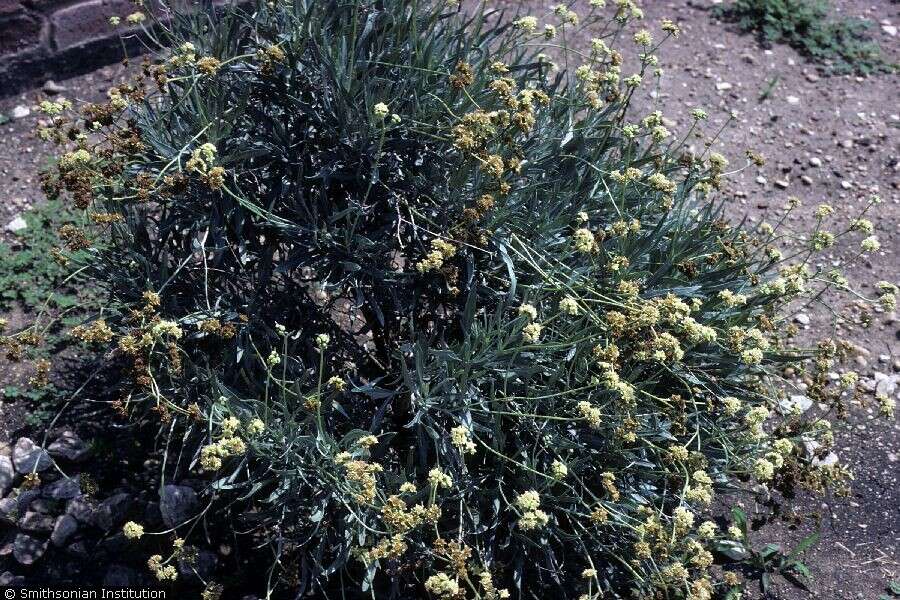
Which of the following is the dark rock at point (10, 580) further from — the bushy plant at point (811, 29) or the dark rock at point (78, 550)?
the bushy plant at point (811, 29)

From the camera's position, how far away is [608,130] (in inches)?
147

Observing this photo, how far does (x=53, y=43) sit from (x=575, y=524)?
4250 mm

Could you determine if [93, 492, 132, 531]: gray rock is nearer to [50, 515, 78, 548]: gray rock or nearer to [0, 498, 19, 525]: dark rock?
[50, 515, 78, 548]: gray rock

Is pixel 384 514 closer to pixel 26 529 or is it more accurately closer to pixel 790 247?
pixel 26 529

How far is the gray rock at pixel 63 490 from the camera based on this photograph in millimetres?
3602

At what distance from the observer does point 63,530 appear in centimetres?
350

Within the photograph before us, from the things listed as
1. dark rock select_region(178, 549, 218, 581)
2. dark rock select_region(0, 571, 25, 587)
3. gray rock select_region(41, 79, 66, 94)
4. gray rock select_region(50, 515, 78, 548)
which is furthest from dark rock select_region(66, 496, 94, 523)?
gray rock select_region(41, 79, 66, 94)

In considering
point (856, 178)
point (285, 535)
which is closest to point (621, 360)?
point (285, 535)

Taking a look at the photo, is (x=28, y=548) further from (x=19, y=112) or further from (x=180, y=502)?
(x=19, y=112)

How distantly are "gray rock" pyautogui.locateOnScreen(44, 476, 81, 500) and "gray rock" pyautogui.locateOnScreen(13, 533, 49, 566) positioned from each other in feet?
0.57

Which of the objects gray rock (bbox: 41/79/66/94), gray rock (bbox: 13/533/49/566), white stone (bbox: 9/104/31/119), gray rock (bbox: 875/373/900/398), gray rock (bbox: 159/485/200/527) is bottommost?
gray rock (bbox: 13/533/49/566)

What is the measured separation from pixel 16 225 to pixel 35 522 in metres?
1.82

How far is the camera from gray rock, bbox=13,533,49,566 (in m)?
3.44

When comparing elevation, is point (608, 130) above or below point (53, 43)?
above
